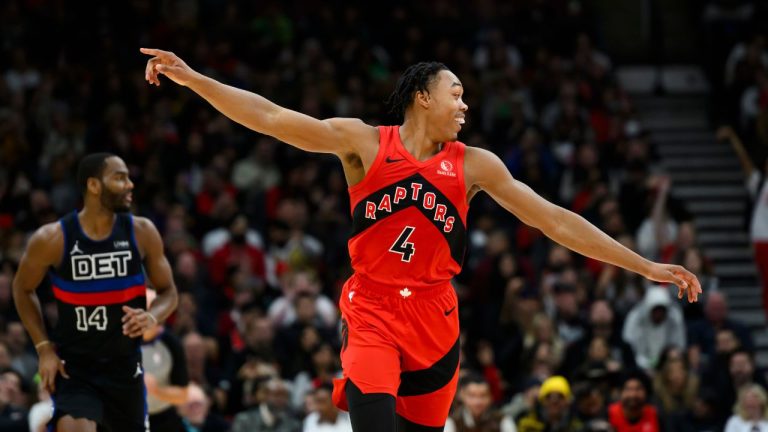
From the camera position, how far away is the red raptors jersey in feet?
20.5

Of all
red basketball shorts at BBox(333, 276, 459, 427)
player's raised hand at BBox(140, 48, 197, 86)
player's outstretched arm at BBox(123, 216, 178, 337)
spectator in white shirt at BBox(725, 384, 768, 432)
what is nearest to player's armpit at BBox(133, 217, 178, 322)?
player's outstretched arm at BBox(123, 216, 178, 337)

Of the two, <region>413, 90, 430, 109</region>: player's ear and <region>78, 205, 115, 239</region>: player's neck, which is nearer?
<region>413, 90, 430, 109</region>: player's ear

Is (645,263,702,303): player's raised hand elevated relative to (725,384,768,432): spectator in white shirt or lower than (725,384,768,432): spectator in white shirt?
elevated

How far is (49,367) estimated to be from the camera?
7.40 m

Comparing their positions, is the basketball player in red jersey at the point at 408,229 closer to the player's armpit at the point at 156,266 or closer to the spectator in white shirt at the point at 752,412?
the player's armpit at the point at 156,266

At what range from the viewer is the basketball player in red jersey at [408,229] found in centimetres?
618

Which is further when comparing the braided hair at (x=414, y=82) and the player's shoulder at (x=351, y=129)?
the braided hair at (x=414, y=82)

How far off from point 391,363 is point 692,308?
910cm

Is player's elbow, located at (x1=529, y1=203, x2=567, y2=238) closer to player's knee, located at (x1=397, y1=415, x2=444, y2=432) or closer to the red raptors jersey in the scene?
the red raptors jersey

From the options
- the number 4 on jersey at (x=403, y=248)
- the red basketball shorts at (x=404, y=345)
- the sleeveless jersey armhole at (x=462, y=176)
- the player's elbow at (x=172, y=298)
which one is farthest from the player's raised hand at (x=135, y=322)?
the sleeveless jersey armhole at (x=462, y=176)

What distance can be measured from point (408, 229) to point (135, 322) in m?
2.10

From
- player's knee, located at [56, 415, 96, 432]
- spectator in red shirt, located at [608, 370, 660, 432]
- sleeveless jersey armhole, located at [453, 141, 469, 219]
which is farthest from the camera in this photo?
spectator in red shirt, located at [608, 370, 660, 432]

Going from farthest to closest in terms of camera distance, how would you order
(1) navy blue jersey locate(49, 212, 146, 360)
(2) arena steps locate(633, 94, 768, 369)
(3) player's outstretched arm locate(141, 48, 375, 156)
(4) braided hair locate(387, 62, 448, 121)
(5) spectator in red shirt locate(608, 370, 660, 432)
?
(2) arena steps locate(633, 94, 768, 369) < (5) spectator in red shirt locate(608, 370, 660, 432) < (1) navy blue jersey locate(49, 212, 146, 360) < (4) braided hair locate(387, 62, 448, 121) < (3) player's outstretched arm locate(141, 48, 375, 156)

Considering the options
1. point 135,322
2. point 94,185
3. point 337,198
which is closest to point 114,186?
point 94,185
